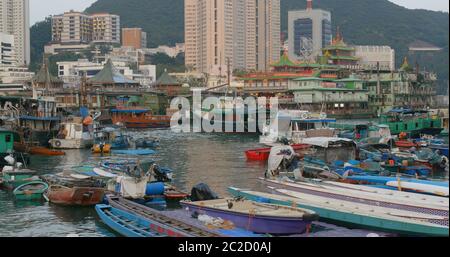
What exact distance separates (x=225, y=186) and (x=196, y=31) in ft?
439

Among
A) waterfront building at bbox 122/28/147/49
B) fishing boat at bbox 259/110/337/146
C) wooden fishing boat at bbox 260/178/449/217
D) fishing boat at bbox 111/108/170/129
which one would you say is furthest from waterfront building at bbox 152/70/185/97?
waterfront building at bbox 122/28/147/49

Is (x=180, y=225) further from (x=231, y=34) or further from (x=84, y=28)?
(x=84, y=28)

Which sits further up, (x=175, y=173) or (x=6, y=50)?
(x=6, y=50)

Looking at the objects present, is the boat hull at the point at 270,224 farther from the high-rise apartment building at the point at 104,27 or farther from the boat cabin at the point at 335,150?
the high-rise apartment building at the point at 104,27

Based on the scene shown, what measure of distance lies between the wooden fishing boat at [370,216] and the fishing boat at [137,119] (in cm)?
4951

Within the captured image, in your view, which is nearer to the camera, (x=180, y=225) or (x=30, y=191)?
(x=180, y=225)

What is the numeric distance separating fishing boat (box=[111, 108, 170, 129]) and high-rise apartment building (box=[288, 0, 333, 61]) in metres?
118

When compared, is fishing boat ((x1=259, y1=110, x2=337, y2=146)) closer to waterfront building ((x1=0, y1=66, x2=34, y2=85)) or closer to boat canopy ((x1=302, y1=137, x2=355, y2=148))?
boat canopy ((x1=302, y1=137, x2=355, y2=148))

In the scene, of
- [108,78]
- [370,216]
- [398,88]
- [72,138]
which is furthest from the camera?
[398,88]

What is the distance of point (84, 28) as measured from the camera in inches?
6880

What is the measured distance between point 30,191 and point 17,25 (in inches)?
5494

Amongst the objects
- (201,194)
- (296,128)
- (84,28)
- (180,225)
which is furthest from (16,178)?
(84,28)

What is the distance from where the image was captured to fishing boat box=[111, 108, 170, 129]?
219 ft
